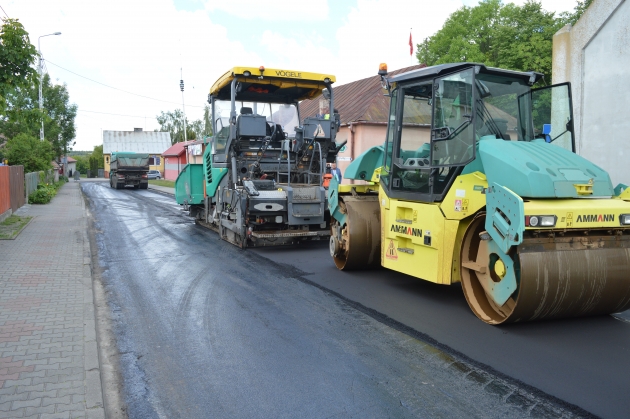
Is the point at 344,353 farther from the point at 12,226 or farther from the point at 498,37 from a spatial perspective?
the point at 498,37

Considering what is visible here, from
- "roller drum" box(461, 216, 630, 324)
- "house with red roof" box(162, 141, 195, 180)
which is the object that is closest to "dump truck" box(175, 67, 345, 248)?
"roller drum" box(461, 216, 630, 324)

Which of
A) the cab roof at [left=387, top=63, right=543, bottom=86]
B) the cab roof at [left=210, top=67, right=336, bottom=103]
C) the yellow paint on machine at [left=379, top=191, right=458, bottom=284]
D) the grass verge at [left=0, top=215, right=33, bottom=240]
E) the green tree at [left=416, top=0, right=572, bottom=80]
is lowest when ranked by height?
the grass verge at [left=0, top=215, right=33, bottom=240]

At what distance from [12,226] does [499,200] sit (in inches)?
484

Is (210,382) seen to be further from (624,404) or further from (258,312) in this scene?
(624,404)

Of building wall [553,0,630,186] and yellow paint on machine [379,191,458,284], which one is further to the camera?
building wall [553,0,630,186]

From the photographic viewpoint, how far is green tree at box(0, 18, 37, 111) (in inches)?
398

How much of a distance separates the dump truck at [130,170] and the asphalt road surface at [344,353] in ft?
98.3

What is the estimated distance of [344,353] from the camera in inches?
192

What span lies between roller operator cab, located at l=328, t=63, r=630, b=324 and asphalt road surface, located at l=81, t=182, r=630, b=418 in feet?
1.39

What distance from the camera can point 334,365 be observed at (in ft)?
15.1

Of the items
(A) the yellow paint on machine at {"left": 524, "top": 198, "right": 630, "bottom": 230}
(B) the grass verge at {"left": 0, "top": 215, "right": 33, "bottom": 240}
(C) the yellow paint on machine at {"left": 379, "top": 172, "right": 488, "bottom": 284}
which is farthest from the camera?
(B) the grass verge at {"left": 0, "top": 215, "right": 33, "bottom": 240}

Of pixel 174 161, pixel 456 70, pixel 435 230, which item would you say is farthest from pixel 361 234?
pixel 174 161

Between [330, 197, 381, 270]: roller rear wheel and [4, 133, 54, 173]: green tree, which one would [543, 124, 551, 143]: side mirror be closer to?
[330, 197, 381, 270]: roller rear wheel

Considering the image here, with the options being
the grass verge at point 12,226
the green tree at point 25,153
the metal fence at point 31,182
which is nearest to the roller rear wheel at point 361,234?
the grass verge at point 12,226
